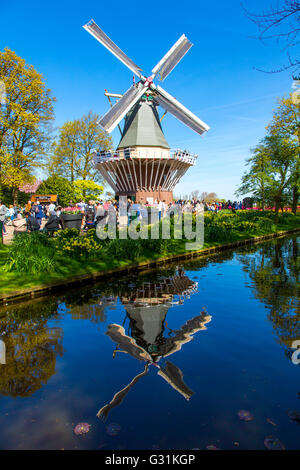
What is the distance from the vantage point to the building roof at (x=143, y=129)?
2931 cm

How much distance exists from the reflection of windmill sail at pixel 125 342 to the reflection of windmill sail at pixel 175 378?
14.1 inches

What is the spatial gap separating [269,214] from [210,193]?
357ft

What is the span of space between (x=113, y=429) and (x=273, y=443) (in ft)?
5.14

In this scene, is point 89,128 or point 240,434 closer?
point 240,434

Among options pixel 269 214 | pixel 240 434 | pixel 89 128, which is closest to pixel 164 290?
pixel 240 434

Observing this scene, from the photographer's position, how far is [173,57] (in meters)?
31.9

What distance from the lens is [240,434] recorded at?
3.01 meters

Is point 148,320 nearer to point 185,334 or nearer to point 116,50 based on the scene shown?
point 185,334

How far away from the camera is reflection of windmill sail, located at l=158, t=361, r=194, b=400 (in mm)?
3756

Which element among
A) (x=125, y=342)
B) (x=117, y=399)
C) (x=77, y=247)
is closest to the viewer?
(x=117, y=399)

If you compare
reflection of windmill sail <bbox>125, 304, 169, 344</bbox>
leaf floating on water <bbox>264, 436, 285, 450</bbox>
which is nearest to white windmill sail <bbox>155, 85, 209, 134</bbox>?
reflection of windmill sail <bbox>125, 304, 169, 344</bbox>

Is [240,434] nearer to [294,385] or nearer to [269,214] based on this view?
[294,385]

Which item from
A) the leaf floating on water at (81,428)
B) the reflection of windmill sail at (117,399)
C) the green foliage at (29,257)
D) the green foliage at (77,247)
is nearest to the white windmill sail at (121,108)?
the green foliage at (77,247)

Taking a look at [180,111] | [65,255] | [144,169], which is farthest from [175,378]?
[180,111]
